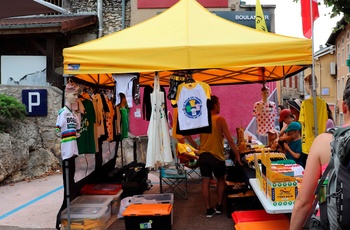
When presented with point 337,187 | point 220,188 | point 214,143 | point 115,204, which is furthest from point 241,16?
point 337,187

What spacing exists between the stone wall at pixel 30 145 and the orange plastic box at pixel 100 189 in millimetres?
3007

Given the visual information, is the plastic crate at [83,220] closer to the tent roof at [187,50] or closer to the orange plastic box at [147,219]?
the orange plastic box at [147,219]

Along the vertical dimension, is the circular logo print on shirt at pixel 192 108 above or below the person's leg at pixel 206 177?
above

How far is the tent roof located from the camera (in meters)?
4.21

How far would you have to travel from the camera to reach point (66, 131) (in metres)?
4.64

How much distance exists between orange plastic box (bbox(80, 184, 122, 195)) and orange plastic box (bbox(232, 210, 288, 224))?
7.41ft

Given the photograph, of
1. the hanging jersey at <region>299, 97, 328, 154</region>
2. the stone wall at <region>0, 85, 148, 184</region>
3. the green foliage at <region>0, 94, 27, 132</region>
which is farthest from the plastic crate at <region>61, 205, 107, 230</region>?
the green foliage at <region>0, 94, 27, 132</region>

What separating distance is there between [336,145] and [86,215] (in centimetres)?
393

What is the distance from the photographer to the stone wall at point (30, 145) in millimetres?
8211

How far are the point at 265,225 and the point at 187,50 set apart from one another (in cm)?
220

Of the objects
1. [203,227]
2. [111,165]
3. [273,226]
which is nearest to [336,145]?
[273,226]

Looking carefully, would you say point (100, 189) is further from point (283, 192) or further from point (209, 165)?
point (283, 192)

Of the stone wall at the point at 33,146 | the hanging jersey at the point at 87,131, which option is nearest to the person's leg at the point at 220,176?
the hanging jersey at the point at 87,131

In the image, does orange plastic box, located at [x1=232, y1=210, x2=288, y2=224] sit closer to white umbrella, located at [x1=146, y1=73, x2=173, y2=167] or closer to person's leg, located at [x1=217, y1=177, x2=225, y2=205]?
person's leg, located at [x1=217, y1=177, x2=225, y2=205]
